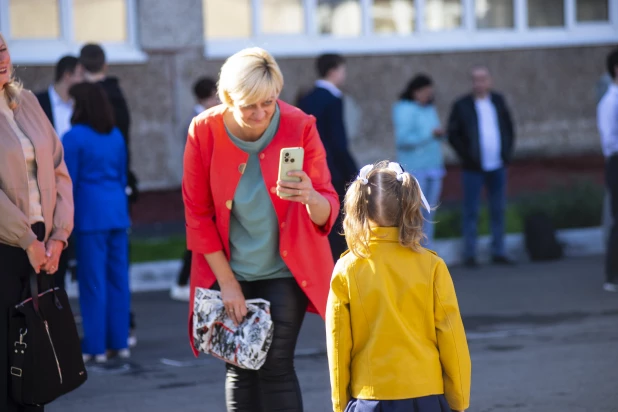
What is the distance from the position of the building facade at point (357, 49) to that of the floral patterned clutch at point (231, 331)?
8.62 metres

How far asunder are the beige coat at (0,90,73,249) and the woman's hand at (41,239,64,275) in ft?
0.11

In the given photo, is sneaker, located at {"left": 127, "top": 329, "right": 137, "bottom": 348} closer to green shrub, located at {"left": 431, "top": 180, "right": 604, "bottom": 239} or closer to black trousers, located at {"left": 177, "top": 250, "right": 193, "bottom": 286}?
black trousers, located at {"left": 177, "top": 250, "right": 193, "bottom": 286}

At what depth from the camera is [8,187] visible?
4.90m

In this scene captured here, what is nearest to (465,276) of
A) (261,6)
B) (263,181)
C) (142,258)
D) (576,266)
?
(576,266)

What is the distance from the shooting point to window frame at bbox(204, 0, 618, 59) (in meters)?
14.8

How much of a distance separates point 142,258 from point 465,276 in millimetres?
3326

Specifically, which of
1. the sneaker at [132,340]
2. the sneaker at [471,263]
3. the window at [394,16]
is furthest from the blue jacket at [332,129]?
the window at [394,16]

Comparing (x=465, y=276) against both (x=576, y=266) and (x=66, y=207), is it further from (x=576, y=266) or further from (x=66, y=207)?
(x=66, y=207)

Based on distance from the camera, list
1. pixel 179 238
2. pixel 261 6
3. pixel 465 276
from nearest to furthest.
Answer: pixel 465 276
pixel 179 238
pixel 261 6

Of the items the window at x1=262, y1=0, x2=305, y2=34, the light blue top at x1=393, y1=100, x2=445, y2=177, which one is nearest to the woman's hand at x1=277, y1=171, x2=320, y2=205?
the light blue top at x1=393, y1=100, x2=445, y2=177

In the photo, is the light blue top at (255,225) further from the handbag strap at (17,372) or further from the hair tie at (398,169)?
the handbag strap at (17,372)

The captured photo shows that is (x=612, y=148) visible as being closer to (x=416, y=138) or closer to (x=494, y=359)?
(x=416, y=138)

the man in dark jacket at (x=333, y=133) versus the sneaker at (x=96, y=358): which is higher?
the man in dark jacket at (x=333, y=133)

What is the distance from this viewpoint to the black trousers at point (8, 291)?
478 cm
